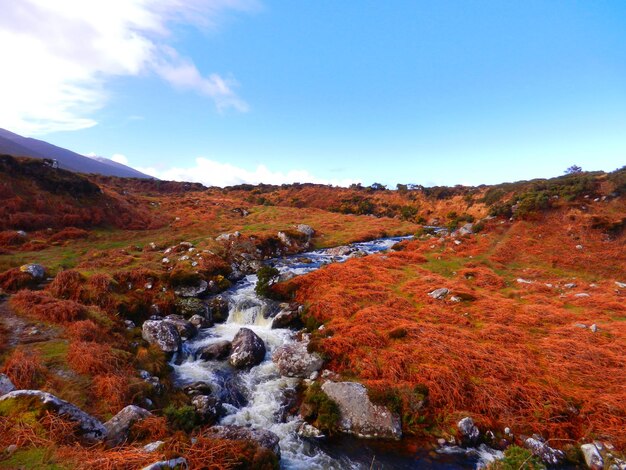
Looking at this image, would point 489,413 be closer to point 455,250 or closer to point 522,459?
point 522,459

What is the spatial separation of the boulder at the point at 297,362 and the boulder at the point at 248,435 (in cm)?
431

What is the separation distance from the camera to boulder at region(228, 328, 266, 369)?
1483 centimetres

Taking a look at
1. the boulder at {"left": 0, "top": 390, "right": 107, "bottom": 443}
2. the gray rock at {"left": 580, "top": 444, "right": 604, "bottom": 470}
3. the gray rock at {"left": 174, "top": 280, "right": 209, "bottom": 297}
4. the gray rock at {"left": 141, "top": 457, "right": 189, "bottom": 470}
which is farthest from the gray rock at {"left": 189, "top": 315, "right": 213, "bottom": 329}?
the gray rock at {"left": 580, "top": 444, "right": 604, "bottom": 470}

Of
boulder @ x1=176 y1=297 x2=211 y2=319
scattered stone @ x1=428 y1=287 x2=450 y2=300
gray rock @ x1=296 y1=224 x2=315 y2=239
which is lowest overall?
boulder @ x1=176 y1=297 x2=211 y2=319

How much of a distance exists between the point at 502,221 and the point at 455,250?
24.7ft

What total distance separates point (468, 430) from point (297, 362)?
23.8 ft

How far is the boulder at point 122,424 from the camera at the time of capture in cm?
748

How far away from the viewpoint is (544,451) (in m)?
9.60

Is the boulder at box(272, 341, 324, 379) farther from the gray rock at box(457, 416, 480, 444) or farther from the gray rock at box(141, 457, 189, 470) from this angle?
the gray rock at box(141, 457, 189, 470)

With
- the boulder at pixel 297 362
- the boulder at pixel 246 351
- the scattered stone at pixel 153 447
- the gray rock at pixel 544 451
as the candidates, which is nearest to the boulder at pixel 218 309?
the boulder at pixel 246 351

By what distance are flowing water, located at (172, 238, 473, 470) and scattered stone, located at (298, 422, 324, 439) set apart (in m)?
0.17

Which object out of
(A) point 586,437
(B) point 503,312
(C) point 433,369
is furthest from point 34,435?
(B) point 503,312

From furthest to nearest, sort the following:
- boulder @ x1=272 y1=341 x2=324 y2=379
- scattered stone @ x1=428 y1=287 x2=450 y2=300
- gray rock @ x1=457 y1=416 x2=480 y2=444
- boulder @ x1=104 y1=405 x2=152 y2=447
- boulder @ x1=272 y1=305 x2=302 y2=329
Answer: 1. scattered stone @ x1=428 y1=287 x2=450 y2=300
2. boulder @ x1=272 y1=305 x2=302 y2=329
3. boulder @ x1=272 y1=341 x2=324 y2=379
4. gray rock @ x1=457 y1=416 x2=480 y2=444
5. boulder @ x1=104 y1=405 x2=152 y2=447

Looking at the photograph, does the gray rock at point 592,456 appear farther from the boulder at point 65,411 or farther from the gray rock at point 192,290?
the gray rock at point 192,290
